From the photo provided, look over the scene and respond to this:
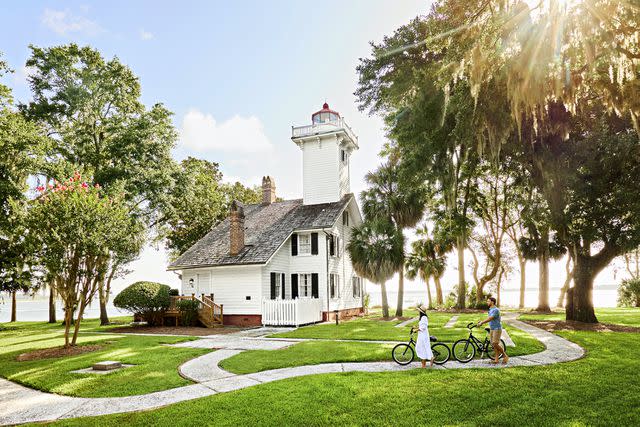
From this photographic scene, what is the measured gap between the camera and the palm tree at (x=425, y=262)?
34531 mm

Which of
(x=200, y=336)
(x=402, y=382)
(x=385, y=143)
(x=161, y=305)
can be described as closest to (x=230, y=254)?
(x=161, y=305)

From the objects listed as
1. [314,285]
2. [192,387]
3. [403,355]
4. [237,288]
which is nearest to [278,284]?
[314,285]

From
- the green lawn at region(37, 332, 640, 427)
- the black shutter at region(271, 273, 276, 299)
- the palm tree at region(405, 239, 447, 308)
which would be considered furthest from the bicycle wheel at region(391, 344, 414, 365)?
the palm tree at region(405, 239, 447, 308)

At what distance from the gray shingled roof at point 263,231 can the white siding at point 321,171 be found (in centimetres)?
69

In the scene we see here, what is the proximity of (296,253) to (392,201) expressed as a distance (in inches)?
282

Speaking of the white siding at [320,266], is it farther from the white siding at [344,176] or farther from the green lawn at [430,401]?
the green lawn at [430,401]

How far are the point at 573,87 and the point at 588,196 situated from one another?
9615mm

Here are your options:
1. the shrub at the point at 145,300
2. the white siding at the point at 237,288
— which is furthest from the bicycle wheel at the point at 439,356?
the shrub at the point at 145,300

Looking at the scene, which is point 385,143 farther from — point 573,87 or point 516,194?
point 573,87

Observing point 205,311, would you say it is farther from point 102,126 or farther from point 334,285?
point 102,126

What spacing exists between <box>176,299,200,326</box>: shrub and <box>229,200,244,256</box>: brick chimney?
3750mm

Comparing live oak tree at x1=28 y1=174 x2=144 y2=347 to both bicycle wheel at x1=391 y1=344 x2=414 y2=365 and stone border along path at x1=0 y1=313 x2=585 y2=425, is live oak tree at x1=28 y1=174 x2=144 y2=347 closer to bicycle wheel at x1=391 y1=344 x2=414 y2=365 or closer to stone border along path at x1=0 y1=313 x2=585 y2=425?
stone border along path at x1=0 y1=313 x2=585 y2=425

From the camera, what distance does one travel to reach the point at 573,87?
9.99 m

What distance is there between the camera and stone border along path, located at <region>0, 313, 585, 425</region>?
290 inches
